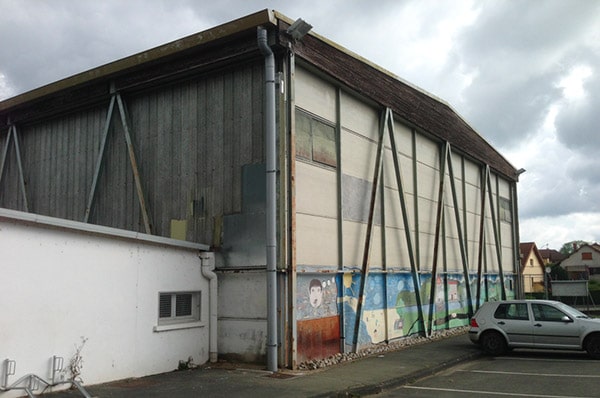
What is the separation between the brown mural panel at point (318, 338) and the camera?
12180mm

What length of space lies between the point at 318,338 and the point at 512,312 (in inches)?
221

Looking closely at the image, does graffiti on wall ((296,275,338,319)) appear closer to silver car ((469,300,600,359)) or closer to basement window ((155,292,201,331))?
basement window ((155,292,201,331))

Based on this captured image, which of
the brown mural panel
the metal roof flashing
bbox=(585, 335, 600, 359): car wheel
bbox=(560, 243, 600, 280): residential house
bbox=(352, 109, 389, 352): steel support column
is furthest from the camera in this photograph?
bbox=(560, 243, 600, 280): residential house

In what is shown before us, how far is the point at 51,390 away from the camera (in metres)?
8.85

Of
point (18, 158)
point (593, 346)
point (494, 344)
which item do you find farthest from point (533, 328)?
point (18, 158)

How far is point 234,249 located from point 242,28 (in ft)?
16.0

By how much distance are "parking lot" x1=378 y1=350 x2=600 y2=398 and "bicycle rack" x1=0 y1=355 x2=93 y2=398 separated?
5250mm

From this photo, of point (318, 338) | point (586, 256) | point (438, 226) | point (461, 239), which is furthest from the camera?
point (586, 256)

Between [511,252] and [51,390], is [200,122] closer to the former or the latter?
[51,390]

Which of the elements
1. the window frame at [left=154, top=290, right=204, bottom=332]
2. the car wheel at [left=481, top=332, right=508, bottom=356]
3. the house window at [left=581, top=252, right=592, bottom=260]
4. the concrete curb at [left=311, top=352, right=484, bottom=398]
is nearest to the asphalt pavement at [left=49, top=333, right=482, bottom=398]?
the concrete curb at [left=311, top=352, right=484, bottom=398]

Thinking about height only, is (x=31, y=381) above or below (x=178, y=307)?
below

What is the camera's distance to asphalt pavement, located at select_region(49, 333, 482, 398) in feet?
29.9

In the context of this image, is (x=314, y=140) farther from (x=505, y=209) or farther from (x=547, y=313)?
(x=505, y=209)

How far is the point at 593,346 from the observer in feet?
45.2
